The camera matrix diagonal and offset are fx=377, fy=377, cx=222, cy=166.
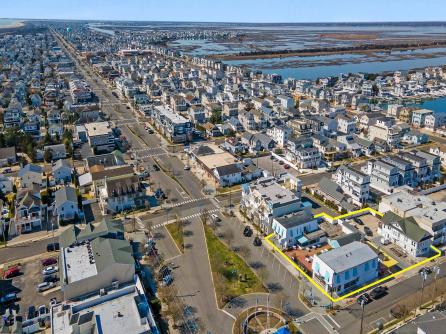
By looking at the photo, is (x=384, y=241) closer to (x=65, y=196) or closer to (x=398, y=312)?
(x=398, y=312)

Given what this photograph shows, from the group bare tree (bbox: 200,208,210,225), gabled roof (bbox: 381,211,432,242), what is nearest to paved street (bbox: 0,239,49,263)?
bare tree (bbox: 200,208,210,225)

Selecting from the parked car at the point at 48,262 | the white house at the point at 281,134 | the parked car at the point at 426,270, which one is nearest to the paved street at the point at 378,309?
the parked car at the point at 426,270

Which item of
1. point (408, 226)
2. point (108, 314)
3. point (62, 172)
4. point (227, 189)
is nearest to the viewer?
point (108, 314)

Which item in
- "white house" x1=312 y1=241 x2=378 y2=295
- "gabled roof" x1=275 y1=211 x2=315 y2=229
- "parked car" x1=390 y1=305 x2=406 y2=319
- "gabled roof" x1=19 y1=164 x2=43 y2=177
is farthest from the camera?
"gabled roof" x1=19 y1=164 x2=43 y2=177

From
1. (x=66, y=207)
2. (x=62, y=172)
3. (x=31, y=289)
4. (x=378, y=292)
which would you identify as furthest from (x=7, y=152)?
(x=378, y=292)

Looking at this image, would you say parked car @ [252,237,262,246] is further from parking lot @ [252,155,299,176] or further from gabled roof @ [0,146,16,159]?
gabled roof @ [0,146,16,159]

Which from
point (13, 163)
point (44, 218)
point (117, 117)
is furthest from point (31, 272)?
point (117, 117)

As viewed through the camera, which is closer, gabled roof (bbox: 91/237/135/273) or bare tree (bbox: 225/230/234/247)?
gabled roof (bbox: 91/237/135/273)
